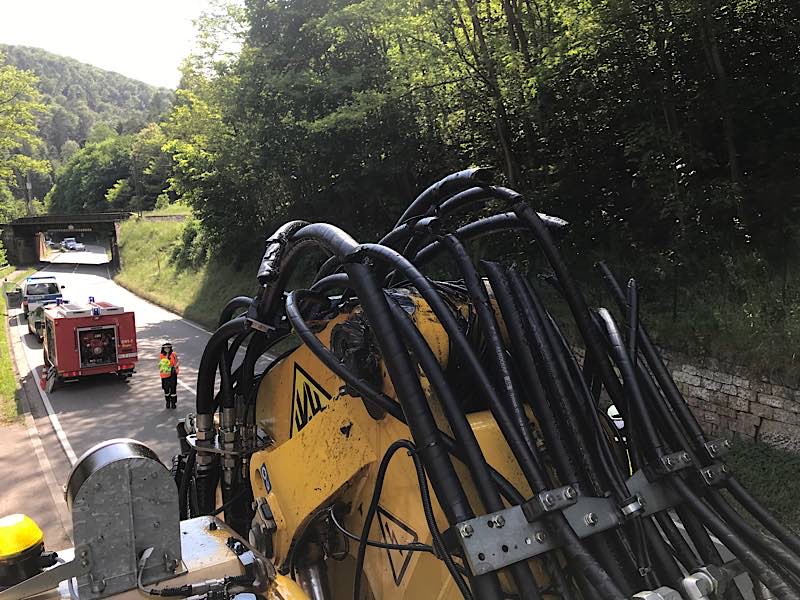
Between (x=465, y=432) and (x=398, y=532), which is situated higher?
(x=465, y=432)

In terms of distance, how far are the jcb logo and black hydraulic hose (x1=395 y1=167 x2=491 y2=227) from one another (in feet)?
3.25

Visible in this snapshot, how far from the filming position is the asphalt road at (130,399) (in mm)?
12758

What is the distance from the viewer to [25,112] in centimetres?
3002

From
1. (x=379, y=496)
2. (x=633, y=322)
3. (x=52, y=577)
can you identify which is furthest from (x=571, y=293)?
(x=52, y=577)

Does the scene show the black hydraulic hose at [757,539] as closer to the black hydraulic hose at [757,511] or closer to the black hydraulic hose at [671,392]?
the black hydraulic hose at [757,511]

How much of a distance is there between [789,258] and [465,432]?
30.0 feet

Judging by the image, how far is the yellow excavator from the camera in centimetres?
234

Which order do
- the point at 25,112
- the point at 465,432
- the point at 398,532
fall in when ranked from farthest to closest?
the point at 25,112 < the point at 398,532 < the point at 465,432

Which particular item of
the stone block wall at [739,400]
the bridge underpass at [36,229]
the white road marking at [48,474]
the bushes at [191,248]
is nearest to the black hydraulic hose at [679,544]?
the stone block wall at [739,400]

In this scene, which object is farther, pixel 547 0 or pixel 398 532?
pixel 547 0

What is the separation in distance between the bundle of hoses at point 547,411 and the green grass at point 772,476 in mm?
5139

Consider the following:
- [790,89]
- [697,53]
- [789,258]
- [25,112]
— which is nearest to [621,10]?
[697,53]

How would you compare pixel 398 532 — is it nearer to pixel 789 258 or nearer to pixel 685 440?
pixel 685 440

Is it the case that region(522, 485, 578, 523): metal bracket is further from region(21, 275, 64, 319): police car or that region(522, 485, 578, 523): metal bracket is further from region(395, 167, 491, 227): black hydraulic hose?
region(21, 275, 64, 319): police car
